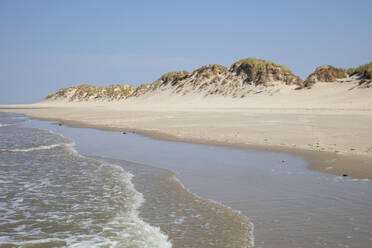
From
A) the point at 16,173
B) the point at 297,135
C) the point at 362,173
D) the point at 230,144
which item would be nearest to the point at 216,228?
the point at 362,173

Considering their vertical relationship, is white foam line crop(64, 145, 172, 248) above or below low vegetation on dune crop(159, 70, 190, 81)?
below

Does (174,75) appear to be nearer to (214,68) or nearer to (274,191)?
(214,68)

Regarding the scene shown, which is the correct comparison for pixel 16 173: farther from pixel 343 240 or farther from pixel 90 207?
pixel 343 240

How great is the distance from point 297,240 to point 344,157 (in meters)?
6.30

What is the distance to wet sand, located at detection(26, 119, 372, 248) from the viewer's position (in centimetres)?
462

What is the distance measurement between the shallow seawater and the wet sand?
1.27ft

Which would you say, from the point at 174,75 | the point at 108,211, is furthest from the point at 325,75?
the point at 108,211

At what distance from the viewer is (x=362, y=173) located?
8055 millimetres

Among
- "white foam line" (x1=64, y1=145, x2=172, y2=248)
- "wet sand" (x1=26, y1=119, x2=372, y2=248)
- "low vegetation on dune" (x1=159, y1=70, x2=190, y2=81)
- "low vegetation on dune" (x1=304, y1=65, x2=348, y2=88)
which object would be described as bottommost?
"white foam line" (x1=64, y1=145, x2=172, y2=248)

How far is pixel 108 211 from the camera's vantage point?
587 centimetres

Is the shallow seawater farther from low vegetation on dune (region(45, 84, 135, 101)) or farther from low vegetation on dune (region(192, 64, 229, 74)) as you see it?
low vegetation on dune (region(45, 84, 135, 101))

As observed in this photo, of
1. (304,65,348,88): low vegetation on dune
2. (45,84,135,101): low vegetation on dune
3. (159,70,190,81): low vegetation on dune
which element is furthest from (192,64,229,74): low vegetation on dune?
(45,84,135,101): low vegetation on dune

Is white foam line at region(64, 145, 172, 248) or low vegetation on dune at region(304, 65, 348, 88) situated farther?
low vegetation on dune at region(304, 65, 348, 88)

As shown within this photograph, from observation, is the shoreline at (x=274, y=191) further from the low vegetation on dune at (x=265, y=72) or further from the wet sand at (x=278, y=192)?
the low vegetation on dune at (x=265, y=72)
